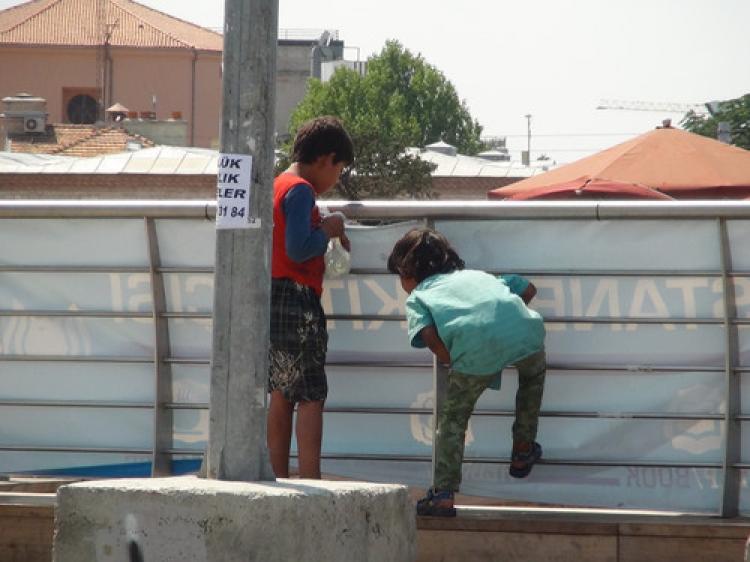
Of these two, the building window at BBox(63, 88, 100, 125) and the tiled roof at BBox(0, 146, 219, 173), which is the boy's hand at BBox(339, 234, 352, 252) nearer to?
the tiled roof at BBox(0, 146, 219, 173)

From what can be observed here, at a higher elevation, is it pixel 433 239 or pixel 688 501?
pixel 433 239

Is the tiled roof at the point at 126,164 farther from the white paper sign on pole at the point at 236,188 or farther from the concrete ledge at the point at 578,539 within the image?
the white paper sign on pole at the point at 236,188

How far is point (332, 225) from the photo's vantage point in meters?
6.24

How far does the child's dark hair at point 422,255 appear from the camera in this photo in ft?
20.5

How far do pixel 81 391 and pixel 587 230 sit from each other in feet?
7.35

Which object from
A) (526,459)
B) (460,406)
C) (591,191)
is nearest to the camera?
(460,406)

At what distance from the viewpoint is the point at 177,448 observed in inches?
269

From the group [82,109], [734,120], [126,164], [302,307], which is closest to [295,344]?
[302,307]

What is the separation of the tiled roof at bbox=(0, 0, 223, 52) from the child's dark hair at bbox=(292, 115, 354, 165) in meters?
83.1

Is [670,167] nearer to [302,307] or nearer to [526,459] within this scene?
[526,459]

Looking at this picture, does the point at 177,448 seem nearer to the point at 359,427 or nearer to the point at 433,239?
the point at 359,427

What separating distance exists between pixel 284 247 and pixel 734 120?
2931 cm

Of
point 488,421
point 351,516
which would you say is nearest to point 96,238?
point 488,421

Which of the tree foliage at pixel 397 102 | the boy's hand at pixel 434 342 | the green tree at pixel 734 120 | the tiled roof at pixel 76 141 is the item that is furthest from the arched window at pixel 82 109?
the boy's hand at pixel 434 342
